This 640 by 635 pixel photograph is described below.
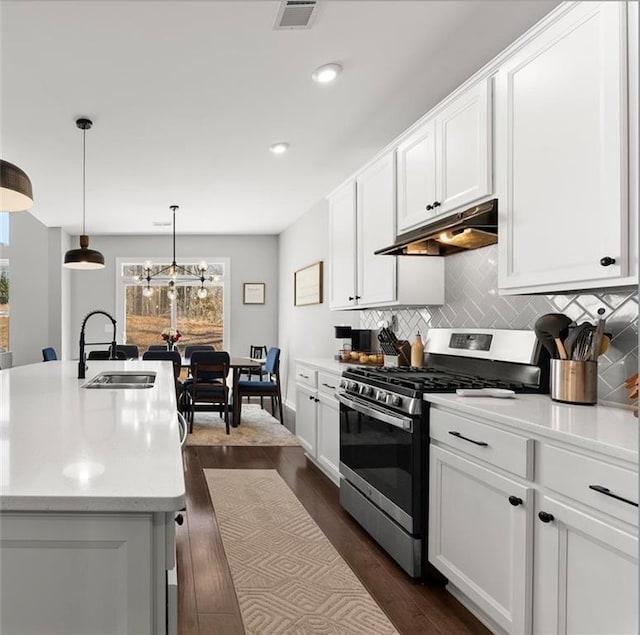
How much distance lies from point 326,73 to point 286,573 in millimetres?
2565

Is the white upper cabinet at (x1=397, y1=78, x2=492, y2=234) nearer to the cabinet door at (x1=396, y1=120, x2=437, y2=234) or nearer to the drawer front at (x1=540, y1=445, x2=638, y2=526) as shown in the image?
the cabinet door at (x1=396, y1=120, x2=437, y2=234)

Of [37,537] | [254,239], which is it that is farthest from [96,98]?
[254,239]

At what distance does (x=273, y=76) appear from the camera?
2803mm

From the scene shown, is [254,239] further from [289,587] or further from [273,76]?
[289,587]

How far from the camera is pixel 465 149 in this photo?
2.48 meters

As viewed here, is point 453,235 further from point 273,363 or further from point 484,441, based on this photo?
point 273,363

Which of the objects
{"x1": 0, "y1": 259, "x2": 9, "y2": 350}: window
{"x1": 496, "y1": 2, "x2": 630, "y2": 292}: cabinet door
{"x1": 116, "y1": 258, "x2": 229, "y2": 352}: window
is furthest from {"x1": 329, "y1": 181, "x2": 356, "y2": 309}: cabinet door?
{"x1": 0, "y1": 259, "x2": 9, "y2": 350}: window

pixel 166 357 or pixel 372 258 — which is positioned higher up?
pixel 372 258

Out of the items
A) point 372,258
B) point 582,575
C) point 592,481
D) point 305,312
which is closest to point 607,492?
point 592,481

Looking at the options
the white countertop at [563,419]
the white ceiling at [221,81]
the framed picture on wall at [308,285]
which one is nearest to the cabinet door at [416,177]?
the white ceiling at [221,81]

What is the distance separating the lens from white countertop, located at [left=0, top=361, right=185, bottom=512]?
870mm

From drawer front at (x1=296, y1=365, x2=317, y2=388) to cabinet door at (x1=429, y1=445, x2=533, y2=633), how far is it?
1.93 m

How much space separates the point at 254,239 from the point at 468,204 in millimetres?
6078

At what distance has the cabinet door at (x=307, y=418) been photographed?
4.00m
